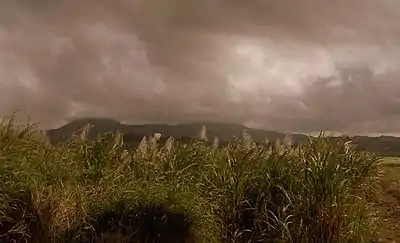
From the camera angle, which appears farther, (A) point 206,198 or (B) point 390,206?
(B) point 390,206

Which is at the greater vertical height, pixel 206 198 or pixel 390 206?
pixel 206 198

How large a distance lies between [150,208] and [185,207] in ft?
1.74

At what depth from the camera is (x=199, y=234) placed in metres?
8.35

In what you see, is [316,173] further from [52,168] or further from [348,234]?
[52,168]

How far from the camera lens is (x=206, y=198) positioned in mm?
8656

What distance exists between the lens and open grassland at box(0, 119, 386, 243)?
8125 mm

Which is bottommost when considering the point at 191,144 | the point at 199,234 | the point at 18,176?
the point at 199,234

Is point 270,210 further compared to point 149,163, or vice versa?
point 149,163

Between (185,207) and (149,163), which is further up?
(149,163)

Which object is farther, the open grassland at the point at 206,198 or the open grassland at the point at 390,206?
the open grassland at the point at 390,206

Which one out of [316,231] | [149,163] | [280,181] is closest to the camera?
[316,231]

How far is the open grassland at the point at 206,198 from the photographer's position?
8125mm

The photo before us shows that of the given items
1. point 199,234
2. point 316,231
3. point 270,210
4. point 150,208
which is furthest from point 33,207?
point 316,231

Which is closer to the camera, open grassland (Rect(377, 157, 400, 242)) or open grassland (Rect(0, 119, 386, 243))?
open grassland (Rect(0, 119, 386, 243))
